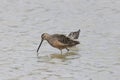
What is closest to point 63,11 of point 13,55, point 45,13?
point 45,13

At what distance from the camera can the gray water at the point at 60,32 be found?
30.8 ft

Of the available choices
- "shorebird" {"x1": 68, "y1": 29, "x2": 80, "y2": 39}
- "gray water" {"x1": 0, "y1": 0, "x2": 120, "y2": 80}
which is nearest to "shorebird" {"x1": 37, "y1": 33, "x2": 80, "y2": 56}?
"gray water" {"x1": 0, "y1": 0, "x2": 120, "y2": 80}

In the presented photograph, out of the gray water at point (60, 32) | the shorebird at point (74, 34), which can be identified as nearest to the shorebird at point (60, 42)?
the gray water at point (60, 32)

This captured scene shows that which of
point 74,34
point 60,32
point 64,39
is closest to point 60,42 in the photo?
point 64,39

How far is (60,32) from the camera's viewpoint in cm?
1264

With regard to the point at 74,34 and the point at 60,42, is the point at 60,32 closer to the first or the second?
the point at 74,34

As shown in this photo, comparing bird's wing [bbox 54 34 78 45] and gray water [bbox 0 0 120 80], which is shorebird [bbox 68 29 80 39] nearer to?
gray water [bbox 0 0 120 80]

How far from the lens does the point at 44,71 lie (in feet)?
31.1

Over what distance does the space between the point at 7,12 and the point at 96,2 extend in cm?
269

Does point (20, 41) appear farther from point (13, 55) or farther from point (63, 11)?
point (63, 11)

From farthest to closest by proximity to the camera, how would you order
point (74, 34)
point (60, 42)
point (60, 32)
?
point (60, 32) → point (74, 34) → point (60, 42)

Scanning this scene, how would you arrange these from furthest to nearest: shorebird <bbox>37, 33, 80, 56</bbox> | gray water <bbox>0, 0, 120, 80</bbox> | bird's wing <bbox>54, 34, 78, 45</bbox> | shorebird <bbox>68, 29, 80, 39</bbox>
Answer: shorebird <bbox>68, 29, 80, 39</bbox> → bird's wing <bbox>54, 34, 78, 45</bbox> → shorebird <bbox>37, 33, 80, 56</bbox> → gray water <bbox>0, 0, 120, 80</bbox>

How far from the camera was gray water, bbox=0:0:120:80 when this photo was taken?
939 cm

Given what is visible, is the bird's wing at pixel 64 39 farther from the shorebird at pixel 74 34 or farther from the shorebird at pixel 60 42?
the shorebird at pixel 74 34
